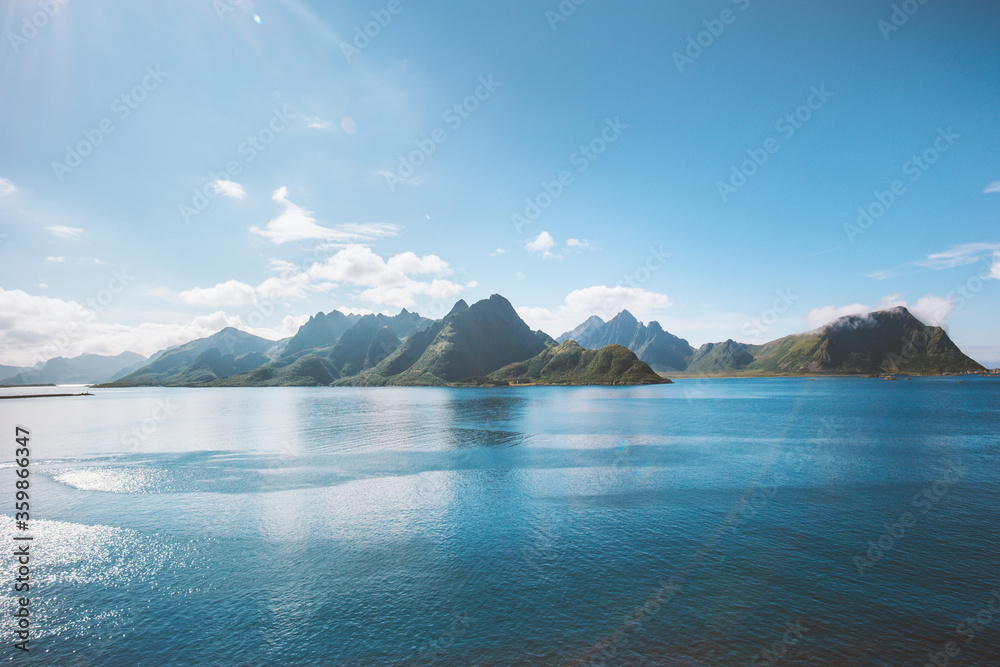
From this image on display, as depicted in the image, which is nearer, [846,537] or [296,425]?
[846,537]

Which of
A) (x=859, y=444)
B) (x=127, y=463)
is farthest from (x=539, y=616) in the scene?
(x=859, y=444)

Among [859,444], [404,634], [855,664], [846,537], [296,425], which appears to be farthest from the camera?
[296,425]

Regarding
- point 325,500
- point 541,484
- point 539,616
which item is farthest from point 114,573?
point 541,484

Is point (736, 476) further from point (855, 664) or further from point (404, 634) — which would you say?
point (404, 634)

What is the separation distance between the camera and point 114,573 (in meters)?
38.9

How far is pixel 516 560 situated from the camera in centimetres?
4116

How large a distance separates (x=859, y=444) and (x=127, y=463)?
16729 cm

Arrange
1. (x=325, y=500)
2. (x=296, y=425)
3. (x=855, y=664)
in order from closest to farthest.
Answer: (x=855, y=664) → (x=325, y=500) → (x=296, y=425)

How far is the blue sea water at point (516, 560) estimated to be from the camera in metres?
28.8

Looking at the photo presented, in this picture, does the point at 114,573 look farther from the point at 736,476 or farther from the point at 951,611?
the point at 736,476

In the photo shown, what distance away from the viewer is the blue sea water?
94.5 ft

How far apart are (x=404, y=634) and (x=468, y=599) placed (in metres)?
6.23

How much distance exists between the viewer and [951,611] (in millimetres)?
31750

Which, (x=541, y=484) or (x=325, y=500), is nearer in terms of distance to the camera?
(x=325, y=500)
